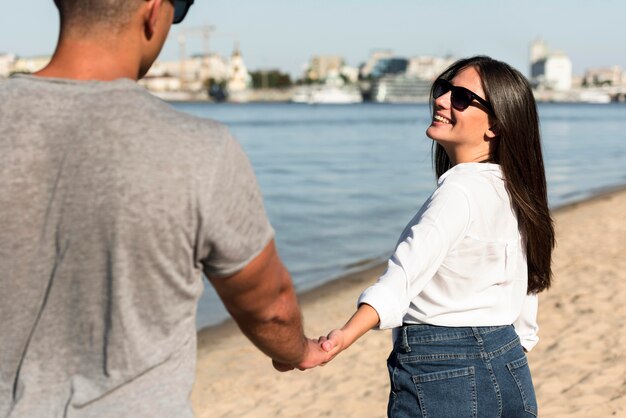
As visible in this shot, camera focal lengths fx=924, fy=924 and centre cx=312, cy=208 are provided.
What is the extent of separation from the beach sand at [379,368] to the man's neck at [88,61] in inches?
181

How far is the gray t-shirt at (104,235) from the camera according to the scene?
1525mm

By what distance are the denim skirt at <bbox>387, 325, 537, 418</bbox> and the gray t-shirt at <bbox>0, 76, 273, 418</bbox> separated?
0.93m

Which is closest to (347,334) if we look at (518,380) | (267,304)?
(518,380)

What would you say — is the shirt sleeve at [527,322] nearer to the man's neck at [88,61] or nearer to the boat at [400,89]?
the man's neck at [88,61]

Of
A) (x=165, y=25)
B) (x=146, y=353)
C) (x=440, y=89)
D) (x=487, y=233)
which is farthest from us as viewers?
(x=440, y=89)

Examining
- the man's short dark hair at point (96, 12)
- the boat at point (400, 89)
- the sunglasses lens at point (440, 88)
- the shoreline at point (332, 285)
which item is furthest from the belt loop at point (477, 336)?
the boat at point (400, 89)

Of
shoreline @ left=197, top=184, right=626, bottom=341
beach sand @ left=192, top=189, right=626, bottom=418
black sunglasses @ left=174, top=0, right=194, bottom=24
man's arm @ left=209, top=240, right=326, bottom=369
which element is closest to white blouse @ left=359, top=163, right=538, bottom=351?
man's arm @ left=209, top=240, right=326, bottom=369

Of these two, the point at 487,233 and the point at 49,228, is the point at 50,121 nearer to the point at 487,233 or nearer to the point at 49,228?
the point at 49,228

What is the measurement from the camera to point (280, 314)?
1860 mm

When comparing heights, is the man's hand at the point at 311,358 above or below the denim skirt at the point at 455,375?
above

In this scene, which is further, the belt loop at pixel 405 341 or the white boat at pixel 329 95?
the white boat at pixel 329 95

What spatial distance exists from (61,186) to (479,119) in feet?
4.68


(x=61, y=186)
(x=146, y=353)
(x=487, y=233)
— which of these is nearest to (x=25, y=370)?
(x=146, y=353)

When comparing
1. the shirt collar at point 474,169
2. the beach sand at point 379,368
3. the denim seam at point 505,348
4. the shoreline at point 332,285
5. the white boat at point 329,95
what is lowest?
the white boat at point 329,95
